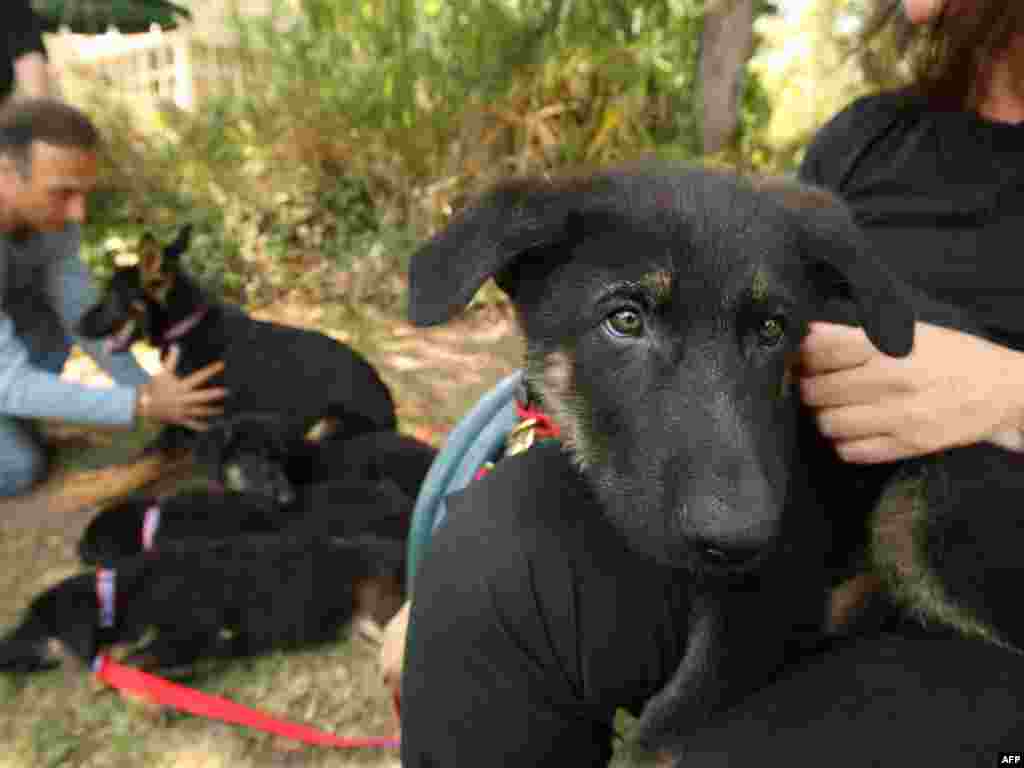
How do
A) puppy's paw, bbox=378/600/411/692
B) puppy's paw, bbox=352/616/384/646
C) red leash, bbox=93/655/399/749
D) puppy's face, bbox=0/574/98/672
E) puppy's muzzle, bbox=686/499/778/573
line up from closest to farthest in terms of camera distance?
puppy's muzzle, bbox=686/499/778/573 → puppy's paw, bbox=378/600/411/692 → red leash, bbox=93/655/399/749 → puppy's face, bbox=0/574/98/672 → puppy's paw, bbox=352/616/384/646

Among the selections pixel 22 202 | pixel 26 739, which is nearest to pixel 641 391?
pixel 26 739

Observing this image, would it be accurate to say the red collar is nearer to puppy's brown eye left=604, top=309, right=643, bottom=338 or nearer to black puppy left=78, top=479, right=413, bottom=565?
black puppy left=78, top=479, right=413, bottom=565

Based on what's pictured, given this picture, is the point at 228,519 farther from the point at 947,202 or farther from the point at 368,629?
the point at 947,202

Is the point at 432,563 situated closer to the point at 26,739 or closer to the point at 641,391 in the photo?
the point at 641,391

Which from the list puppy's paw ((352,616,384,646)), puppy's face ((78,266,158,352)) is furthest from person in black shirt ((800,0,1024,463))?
puppy's face ((78,266,158,352))

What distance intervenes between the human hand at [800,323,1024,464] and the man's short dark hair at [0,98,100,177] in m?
3.72

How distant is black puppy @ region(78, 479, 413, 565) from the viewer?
3.70m

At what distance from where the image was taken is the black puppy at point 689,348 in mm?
1538

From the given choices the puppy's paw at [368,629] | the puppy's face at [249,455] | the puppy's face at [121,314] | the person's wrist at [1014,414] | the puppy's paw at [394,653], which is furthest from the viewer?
the puppy's face at [121,314]

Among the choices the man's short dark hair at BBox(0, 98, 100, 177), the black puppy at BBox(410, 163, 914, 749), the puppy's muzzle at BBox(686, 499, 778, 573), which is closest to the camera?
the puppy's muzzle at BBox(686, 499, 778, 573)

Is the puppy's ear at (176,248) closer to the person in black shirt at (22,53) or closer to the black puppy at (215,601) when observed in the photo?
the person in black shirt at (22,53)

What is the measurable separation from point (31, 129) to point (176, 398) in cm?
151

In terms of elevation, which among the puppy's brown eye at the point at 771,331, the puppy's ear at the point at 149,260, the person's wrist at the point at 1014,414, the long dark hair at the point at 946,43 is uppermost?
the long dark hair at the point at 946,43

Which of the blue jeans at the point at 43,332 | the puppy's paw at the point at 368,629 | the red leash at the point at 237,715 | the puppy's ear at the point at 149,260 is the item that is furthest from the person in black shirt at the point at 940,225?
the blue jeans at the point at 43,332
